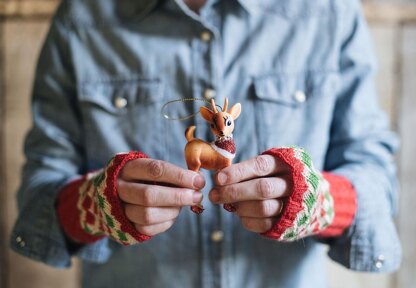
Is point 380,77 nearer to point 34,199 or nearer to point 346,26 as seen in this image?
point 346,26

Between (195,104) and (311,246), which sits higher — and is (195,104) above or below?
above

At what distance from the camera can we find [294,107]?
27.7 inches

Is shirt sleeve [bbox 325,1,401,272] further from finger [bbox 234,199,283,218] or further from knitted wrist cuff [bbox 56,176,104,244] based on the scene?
knitted wrist cuff [bbox 56,176,104,244]

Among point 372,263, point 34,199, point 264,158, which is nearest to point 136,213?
point 264,158

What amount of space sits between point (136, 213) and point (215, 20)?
33 centimetres

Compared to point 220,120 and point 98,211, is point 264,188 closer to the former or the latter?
point 220,120

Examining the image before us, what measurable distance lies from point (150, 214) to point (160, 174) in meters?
0.05

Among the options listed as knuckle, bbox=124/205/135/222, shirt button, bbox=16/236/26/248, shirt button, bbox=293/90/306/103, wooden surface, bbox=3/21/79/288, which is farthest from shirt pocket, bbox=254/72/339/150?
wooden surface, bbox=3/21/79/288

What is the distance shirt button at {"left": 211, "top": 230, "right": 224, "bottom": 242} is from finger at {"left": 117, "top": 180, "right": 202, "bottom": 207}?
21 centimetres

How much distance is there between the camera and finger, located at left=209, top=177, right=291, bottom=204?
1.59 ft

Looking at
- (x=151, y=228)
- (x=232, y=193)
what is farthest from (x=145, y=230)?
(x=232, y=193)

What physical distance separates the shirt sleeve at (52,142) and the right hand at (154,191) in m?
0.21

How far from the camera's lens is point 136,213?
1.69 feet

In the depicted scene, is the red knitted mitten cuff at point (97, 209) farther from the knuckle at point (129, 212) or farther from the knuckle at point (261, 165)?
the knuckle at point (261, 165)
